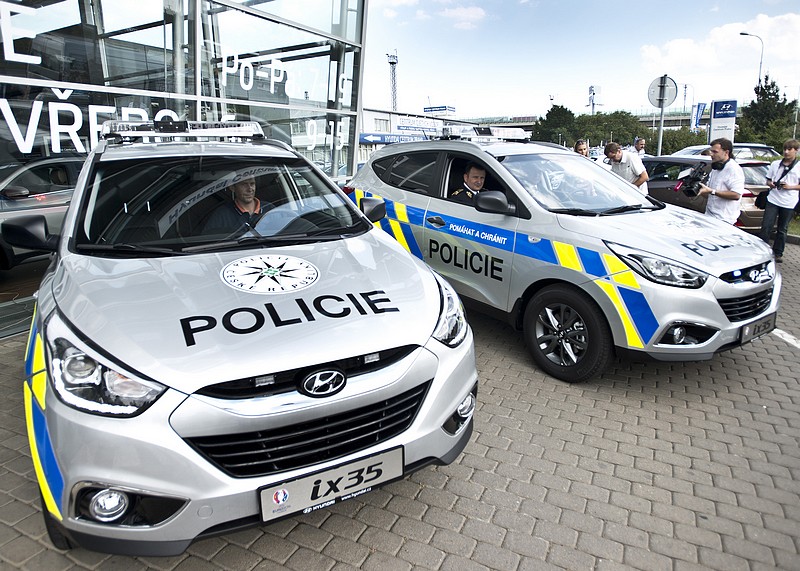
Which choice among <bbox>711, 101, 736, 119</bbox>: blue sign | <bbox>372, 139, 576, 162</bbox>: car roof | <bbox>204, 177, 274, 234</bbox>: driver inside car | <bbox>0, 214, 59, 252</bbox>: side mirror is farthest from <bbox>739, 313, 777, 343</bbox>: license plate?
<bbox>711, 101, 736, 119</bbox>: blue sign

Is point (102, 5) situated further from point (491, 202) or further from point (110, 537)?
point (110, 537)

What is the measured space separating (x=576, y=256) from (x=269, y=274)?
85.4 inches

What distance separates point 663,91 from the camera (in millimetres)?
9055

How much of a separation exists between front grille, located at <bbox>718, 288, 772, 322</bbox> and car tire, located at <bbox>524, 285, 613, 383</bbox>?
2.43ft

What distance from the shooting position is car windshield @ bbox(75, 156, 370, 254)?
9.07 feet

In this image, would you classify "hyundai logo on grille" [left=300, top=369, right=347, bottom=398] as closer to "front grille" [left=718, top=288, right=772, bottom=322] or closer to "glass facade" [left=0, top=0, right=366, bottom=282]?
"front grille" [left=718, top=288, right=772, bottom=322]

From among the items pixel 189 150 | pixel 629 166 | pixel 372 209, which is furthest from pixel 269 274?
pixel 629 166

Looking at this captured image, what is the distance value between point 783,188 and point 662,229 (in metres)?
5.00

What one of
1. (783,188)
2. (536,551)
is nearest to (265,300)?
(536,551)

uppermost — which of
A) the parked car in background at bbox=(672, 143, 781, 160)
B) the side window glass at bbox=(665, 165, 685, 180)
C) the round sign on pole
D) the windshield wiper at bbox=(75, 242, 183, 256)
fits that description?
the round sign on pole

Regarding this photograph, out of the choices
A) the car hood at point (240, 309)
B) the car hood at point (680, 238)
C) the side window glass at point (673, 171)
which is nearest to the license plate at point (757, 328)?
the car hood at point (680, 238)

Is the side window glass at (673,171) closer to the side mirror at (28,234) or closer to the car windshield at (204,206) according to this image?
the car windshield at (204,206)

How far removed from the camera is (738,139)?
33094mm

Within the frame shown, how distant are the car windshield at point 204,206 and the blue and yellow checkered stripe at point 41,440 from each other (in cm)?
77
